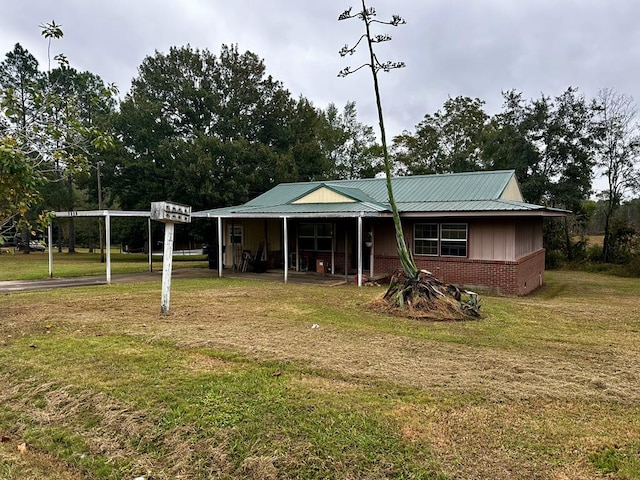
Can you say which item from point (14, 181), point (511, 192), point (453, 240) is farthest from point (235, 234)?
point (14, 181)

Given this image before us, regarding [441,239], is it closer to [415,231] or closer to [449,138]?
[415,231]

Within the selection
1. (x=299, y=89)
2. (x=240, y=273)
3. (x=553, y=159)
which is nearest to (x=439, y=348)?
(x=240, y=273)

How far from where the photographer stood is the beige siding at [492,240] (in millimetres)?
12831

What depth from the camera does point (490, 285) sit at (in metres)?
13.1

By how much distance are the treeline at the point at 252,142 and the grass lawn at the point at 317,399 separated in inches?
747

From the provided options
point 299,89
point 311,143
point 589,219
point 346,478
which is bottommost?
point 346,478

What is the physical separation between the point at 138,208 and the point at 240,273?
1340 cm

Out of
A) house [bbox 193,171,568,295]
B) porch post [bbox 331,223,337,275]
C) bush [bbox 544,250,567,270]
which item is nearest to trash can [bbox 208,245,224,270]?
house [bbox 193,171,568,295]

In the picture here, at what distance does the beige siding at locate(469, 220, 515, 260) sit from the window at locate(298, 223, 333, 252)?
543 centimetres

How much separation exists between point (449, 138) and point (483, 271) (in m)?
23.8

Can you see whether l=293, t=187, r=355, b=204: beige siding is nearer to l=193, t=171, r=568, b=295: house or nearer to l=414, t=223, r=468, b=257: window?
l=193, t=171, r=568, b=295: house

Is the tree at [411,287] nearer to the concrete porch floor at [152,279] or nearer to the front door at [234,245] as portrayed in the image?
the concrete porch floor at [152,279]

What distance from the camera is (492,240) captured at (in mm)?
13125

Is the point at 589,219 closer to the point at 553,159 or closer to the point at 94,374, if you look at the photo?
the point at 553,159
